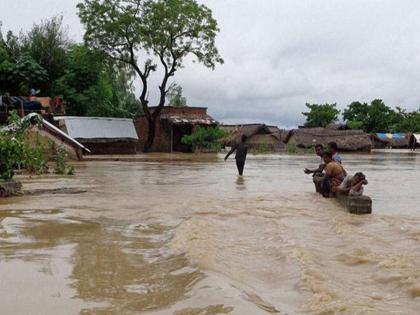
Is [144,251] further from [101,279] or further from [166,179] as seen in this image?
[166,179]

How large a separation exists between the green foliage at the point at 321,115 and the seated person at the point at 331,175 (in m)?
45.4

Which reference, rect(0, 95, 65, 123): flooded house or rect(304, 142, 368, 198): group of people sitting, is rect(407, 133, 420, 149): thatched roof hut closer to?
rect(0, 95, 65, 123): flooded house

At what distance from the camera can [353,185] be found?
31.3 ft

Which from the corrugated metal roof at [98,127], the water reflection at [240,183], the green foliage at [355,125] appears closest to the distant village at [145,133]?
the corrugated metal roof at [98,127]

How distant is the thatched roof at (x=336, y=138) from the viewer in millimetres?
45344

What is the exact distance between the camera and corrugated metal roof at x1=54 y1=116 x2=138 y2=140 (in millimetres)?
28898

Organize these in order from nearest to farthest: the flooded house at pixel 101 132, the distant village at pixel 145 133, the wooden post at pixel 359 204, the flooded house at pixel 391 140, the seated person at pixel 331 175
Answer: the wooden post at pixel 359 204 → the seated person at pixel 331 175 → the distant village at pixel 145 133 → the flooded house at pixel 101 132 → the flooded house at pixel 391 140

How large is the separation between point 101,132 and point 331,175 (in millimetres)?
21823

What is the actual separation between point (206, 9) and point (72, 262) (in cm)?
2893

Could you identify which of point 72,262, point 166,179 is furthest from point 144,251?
point 166,179

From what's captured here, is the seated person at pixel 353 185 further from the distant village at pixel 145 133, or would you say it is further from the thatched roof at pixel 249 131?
the thatched roof at pixel 249 131

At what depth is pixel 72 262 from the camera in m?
5.08

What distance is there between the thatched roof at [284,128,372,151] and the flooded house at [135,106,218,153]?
1255cm

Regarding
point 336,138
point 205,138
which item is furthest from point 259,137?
point 205,138
